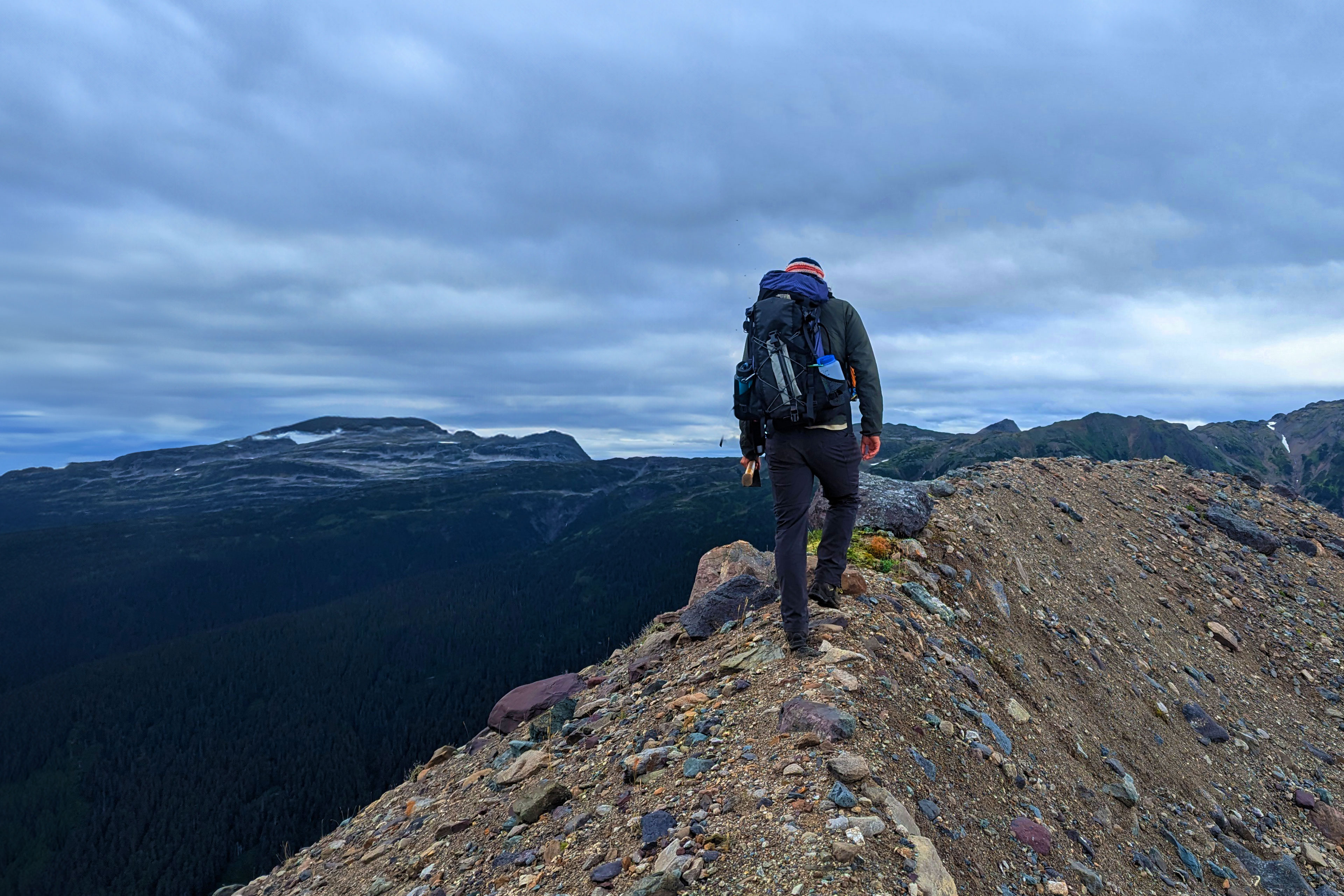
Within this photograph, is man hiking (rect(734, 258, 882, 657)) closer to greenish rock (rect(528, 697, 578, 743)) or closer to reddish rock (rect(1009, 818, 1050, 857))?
reddish rock (rect(1009, 818, 1050, 857))

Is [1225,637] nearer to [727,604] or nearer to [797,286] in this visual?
[727,604]

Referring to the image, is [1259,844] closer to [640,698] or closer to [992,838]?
[992,838]

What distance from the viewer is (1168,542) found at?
17.0m

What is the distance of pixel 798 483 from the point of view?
7398mm

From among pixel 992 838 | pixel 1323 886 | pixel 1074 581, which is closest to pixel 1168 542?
pixel 1074 581

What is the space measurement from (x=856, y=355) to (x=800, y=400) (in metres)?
1.12

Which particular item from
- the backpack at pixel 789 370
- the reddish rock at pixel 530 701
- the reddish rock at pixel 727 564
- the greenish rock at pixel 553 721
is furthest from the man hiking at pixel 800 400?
the reddish rock at pixel 727 564

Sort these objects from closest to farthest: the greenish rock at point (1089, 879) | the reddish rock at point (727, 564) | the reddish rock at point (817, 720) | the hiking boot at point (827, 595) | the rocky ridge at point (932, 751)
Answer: the rocky ridge at point (932, 751) < the greenish rock at point (1089, 879) < the reddish rock at point (817, 720) < the hiking boot at point (827, 595) < the reddish rock at point (727, 564)

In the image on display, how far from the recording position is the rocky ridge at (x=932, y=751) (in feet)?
16.6

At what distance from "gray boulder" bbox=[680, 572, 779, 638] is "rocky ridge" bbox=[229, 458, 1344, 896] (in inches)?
1.9

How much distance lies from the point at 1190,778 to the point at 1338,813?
287cm

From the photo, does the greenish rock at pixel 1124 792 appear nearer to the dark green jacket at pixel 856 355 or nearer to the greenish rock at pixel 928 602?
the greenish rock at pixel 928 602

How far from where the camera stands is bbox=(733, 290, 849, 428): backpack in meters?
6.97

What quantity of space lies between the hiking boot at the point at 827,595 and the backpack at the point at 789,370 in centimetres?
240
